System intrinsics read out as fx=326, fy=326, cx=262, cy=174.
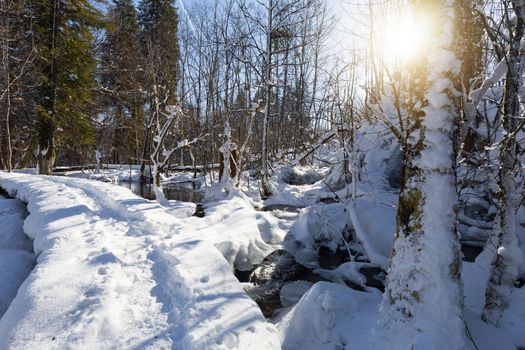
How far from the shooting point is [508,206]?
3182 millimetres

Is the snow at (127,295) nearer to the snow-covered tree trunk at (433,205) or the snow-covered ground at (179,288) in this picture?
the snow-covered ground at (179,288)

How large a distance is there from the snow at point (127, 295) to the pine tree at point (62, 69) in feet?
40.3

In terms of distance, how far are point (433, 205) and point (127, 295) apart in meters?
2.83

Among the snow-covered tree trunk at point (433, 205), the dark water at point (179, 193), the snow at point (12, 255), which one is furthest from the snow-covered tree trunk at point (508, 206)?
the dark water at point (179, 193)

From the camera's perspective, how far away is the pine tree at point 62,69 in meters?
15.2

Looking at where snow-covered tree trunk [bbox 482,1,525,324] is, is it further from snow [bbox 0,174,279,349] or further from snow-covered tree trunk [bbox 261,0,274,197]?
snow-covered tree trunk [bbox 261,0,274,197]

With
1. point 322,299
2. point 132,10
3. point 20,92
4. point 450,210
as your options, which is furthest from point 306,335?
point 132,10

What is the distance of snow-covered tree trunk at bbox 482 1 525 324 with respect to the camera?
308 cm

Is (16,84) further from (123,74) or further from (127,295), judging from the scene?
(127,295)

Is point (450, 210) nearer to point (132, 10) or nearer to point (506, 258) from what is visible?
point (506, 258)

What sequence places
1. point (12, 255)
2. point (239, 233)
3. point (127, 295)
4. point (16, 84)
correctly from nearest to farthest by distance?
point (127, 295), point (12, 255), point (239, 233), point (16, 84)

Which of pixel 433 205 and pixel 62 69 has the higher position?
pixel 62 69

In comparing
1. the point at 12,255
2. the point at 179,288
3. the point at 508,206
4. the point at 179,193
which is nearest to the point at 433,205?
the point at 508,206

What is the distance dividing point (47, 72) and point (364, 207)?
53.4 feet
